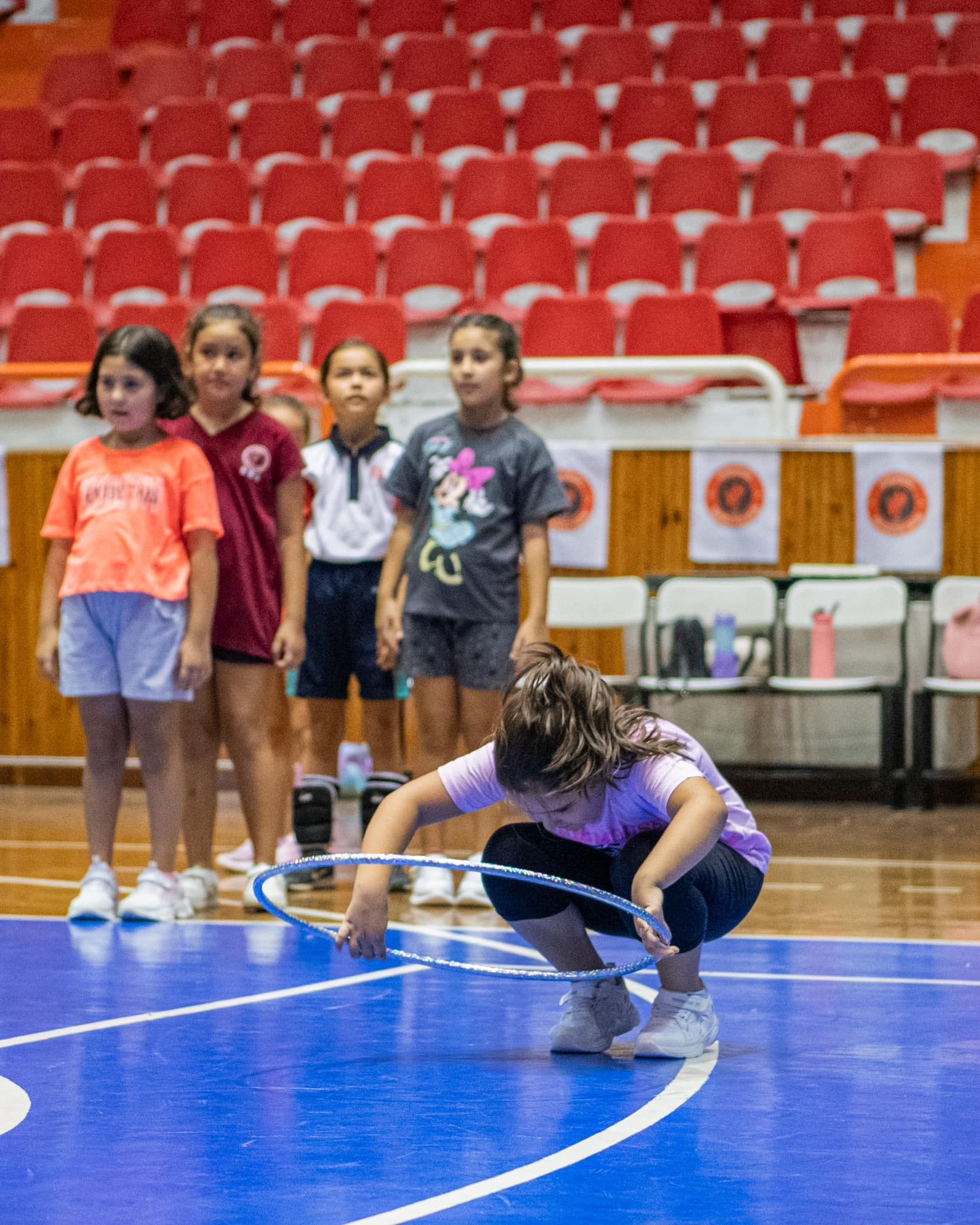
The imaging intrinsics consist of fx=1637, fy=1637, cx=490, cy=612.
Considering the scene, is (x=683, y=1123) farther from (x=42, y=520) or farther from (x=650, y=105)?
(x=650, y=105)

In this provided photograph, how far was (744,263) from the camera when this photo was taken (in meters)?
9.28

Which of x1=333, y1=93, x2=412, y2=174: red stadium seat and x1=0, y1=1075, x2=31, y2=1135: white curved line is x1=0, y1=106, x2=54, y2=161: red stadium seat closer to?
x1=333, y1=93, x2=412, y2=174: red stadium seat

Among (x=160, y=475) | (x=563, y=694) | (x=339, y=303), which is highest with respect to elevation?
(x=339, y=303)

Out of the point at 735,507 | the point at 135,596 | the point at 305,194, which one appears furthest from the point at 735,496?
the point at 305,194

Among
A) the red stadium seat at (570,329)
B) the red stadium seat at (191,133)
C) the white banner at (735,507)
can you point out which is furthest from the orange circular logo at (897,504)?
the red stadium seat at (191,133)

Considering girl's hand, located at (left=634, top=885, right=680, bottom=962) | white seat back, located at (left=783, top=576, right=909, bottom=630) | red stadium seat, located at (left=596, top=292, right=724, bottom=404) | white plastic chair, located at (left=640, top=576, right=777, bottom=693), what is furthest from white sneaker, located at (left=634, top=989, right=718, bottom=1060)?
red stadium seat, located at (left=596, top=292, right=724, bottom=404)

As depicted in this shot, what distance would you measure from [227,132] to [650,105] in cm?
293

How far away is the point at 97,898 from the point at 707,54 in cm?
848

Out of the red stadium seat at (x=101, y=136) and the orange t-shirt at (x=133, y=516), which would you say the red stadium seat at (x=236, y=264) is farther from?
the orange t-shirt at (x=133, y=516)

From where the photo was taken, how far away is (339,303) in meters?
9.00

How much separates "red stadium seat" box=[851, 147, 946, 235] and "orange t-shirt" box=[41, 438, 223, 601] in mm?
6435

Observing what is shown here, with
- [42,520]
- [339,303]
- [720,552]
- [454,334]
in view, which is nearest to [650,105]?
[339,303]

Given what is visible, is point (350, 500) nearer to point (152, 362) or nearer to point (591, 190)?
point (152, 362)

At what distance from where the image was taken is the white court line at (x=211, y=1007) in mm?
3021
